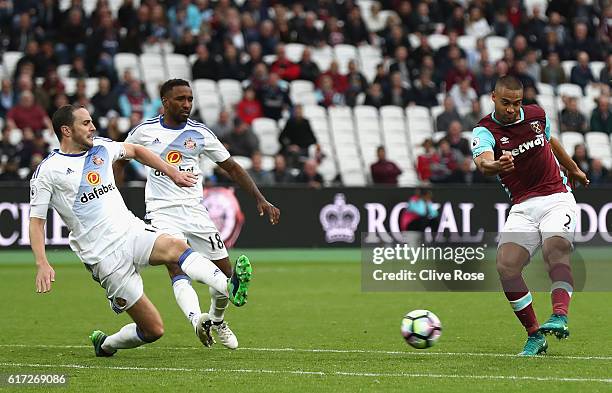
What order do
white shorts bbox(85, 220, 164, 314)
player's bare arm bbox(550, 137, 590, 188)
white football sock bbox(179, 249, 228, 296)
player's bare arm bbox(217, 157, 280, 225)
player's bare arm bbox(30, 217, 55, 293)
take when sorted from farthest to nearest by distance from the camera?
player's bare arm bbox(217, 157, 280, 225), player's bare arm bbox(550, 137, 590, 188), white shorts bbox(85, 220, 164, 314), white football sock bbox(179, 249, 228, 296), player's bare arm bbox(30, 217, 55, 293)

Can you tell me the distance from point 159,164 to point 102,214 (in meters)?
0.64

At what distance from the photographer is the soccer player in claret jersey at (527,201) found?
9.96m

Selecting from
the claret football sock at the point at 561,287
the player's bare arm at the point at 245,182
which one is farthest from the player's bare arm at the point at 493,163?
the player's bare arm at the point at 245,182

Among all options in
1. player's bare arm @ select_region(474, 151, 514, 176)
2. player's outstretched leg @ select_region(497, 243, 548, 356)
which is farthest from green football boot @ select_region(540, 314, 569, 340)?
player's bare arm @ select_region(474, 151, 514, 176)

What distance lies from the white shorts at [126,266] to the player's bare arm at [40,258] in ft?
1.93

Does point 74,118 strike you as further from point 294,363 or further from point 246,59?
point 246,59

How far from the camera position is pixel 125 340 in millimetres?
10023

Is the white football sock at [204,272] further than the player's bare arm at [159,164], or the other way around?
the player's bare arm at [159,164]

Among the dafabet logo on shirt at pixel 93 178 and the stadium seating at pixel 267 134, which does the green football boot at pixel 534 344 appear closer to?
the dafabet logo on shirt at pixel 93 178

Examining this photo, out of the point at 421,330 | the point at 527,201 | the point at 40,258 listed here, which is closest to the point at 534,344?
the point at 421,330

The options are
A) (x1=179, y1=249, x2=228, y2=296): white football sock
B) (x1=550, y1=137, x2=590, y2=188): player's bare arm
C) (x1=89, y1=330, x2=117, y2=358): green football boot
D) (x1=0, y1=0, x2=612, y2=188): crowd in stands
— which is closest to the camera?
(x1=179, y1=249, x2=228, y2=296): white football sock

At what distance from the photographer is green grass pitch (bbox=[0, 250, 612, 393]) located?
27.7 ft

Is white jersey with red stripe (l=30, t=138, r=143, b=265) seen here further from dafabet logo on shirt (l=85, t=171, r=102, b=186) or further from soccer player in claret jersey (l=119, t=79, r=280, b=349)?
soccer player in claret jersey (l=119, t=79, r=280, b=349)

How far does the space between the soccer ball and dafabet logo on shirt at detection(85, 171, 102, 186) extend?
9.06 feet
